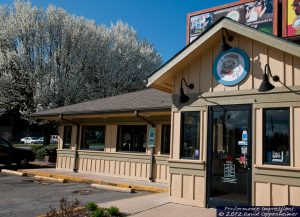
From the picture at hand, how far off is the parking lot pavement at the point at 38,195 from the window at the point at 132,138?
→ 271cm

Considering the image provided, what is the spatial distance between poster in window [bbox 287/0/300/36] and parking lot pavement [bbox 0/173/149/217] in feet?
82.3

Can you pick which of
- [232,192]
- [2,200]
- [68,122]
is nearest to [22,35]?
[68,122]

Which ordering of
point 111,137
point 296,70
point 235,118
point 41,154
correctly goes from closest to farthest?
point 296,70 < point 235,118 < point 111,137 < point 41,154

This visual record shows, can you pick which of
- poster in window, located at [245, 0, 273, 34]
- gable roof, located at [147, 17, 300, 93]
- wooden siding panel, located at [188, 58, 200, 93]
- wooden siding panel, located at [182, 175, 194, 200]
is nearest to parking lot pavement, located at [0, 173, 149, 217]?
wooden siding panel, located at [182, 175, 194, 200]

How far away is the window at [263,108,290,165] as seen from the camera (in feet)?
24.7

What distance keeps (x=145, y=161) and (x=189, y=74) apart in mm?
5959

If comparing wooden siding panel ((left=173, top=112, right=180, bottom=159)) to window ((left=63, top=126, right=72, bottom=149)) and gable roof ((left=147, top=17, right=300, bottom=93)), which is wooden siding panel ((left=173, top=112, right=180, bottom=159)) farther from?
window ((left=63, top=126, right=72, bottom=149))

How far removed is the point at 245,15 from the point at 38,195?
30.3 meters

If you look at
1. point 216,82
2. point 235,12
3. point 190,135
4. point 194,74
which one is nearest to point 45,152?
point 190,135

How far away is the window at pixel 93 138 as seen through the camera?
53.2 feet

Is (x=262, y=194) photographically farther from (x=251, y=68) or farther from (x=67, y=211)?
(x=67, y=211)

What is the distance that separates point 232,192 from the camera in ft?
26.9

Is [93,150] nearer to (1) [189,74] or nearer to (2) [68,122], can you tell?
(2) [68,122]

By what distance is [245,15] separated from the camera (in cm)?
3522
